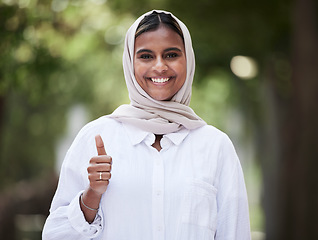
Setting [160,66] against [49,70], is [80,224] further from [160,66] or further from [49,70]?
[49,70]

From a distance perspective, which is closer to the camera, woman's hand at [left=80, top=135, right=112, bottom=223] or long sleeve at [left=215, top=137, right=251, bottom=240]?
woman's hand at [left=80, top=135, right=112, bottom=223]

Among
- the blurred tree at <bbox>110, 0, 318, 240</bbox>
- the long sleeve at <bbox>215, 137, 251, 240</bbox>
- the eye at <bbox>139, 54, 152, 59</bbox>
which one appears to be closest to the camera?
the long sleeve at <bbox>215, 137, 251, 240</bbox>

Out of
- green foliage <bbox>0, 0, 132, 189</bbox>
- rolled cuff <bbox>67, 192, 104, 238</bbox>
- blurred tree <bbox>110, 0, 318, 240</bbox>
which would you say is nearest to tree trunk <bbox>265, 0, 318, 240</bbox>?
blurred tree <bbox>110, 0, 318, 240</bbox>

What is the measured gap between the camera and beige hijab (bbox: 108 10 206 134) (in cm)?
335

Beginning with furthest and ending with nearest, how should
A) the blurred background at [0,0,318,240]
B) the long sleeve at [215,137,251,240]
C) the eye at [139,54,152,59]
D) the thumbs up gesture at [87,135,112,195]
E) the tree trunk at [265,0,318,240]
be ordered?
1. the tree trunk at [265,0,318,240]
2. the blurred background at [0,0,318,240]
3. the eye at [139,54,152,59]
4. the long sleeve at [215,137,251,240]
5. the thumbs up gesture at [87,135,112,195]

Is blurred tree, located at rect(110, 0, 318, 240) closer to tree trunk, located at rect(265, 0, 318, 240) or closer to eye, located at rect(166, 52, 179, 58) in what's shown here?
tree trunk, located at rect(265, 0, 318, 240)

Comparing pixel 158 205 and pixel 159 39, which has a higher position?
pixel 159 39

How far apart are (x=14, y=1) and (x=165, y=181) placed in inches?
287

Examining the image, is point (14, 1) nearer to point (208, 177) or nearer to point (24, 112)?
point (208, 177)

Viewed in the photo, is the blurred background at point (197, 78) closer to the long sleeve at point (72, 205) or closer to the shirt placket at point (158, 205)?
the long sleeve at point (72, 205)

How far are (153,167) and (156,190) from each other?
0.41 ft

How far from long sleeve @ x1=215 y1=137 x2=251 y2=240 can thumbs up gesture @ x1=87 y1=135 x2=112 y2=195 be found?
0.59m

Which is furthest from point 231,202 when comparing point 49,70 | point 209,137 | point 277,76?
point 277,76

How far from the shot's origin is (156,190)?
10.4 feet
